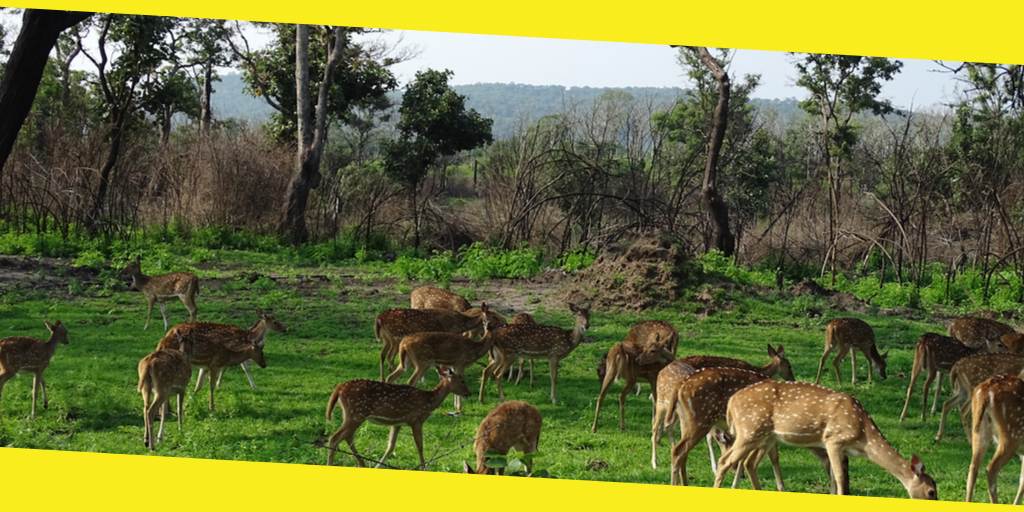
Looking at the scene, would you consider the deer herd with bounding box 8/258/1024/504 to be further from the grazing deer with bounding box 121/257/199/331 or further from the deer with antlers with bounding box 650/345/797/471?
the grazing deer with bounding box 121/257/199/331

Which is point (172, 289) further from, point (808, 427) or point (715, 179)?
point (715, 179)

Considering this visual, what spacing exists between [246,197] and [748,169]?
55.7 feet

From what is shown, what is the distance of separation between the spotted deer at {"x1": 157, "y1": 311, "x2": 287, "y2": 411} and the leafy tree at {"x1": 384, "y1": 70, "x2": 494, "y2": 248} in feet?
57.5

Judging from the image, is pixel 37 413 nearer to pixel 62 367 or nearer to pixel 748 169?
pixel 62 367

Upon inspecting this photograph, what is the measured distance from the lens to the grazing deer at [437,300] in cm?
1176

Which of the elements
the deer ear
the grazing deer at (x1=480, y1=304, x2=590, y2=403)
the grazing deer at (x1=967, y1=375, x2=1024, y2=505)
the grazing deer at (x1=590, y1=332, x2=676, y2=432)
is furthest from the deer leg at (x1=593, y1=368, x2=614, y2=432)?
the grazing deer at (x1=967, y1=375, x2=1024, y2=505)

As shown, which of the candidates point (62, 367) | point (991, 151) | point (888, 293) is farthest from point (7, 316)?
point (991, 151)

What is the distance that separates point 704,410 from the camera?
6.86 m

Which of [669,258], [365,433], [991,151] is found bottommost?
[365,433]

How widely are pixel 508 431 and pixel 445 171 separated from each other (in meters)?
19.6

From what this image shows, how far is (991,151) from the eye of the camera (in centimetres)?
1939

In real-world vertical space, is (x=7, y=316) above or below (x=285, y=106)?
below

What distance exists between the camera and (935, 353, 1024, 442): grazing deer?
327 inches

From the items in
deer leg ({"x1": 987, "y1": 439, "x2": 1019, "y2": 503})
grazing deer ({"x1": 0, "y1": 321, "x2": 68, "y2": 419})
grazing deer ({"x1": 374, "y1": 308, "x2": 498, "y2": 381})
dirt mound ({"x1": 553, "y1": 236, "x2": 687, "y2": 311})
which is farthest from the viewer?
dirt mound ({"x1": 553, "y1": 236, "x2": 687, "y2": 311})
